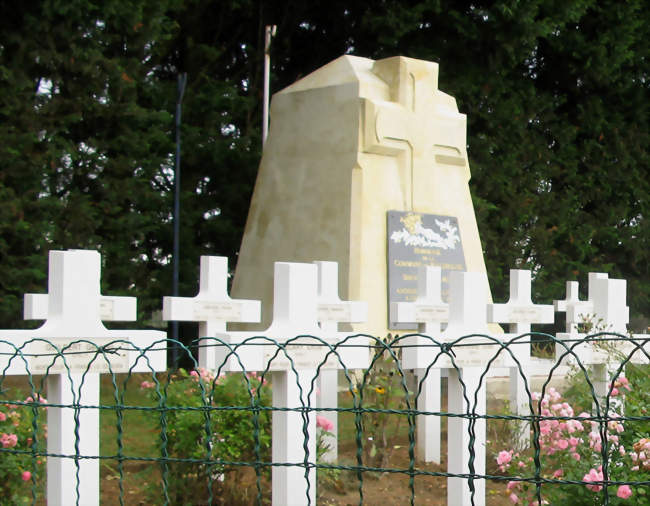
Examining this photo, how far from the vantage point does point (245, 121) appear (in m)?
14.0

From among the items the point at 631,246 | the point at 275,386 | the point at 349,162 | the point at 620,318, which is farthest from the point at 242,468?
the point at 631,246

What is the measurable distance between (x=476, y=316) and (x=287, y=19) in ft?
35.4

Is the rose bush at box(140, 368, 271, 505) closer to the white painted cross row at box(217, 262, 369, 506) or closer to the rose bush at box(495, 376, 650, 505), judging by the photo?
the white painted cross row at box(217, 262, 369, 506)

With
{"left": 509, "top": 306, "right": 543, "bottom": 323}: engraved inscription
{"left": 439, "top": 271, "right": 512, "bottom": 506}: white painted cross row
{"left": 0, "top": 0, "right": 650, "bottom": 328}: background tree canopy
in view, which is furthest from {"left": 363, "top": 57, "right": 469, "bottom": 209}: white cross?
{"left": 439, "top": 271, "right": 512, "bottom": 506}: white painted cross row

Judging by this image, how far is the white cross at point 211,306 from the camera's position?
19.7 ft

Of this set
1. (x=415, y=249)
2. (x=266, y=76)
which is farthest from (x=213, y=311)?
(x=266, y=76)

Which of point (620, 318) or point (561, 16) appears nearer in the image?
point (620, 318)

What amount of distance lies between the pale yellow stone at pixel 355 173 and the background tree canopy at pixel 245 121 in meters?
1.54

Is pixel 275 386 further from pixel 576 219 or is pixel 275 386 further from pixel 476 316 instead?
pixel 576 219

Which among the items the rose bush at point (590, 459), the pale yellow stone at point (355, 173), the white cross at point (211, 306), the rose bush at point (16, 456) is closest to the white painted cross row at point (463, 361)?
the rose bush at point (590, 459)

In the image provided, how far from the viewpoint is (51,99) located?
1030 centimetres

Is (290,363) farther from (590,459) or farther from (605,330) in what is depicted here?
(605,330)

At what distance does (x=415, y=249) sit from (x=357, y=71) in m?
2.01

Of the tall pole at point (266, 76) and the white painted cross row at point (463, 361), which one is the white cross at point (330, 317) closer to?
the white painted cross row at point (463, 361)
